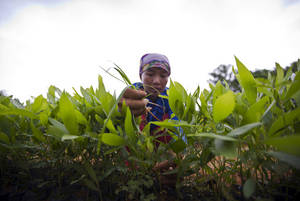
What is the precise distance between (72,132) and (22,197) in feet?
0.83

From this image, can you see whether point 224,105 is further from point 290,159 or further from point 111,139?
point 111,139

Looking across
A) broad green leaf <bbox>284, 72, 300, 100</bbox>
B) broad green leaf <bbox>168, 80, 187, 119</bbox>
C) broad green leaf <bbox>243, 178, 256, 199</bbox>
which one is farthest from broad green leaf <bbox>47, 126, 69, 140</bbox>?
broad green leaf <bbox>284, 72, 300, 100</bbox>

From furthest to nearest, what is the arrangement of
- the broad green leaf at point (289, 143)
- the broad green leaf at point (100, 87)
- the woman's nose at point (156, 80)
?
the woman's nose at point (156, 80) → the broad green leaf at point (100, 87) → the broad green leaf at point (289, 143)

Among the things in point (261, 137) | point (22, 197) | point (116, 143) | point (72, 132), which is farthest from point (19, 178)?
point (261, 137)

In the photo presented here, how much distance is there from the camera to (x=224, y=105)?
1.13 ft

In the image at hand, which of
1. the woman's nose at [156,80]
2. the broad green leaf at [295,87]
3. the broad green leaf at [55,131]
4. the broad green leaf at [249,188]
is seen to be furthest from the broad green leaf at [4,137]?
the woman's nose at [156,80]

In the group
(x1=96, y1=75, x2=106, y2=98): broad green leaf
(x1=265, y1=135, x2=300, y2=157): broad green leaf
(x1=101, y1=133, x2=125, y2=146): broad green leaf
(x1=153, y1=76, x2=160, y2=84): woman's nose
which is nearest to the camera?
(x1=265, y1=135, x2=300, y2=157): broad green leaf

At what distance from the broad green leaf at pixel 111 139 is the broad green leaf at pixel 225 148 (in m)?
0.22

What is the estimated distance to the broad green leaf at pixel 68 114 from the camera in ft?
1.35

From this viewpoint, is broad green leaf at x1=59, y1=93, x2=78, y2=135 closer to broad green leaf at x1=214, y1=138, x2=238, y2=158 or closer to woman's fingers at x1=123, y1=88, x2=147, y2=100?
woman's fingers at x1=123, y1=88, x2=147, y2=100

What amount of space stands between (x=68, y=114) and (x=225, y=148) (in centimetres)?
38

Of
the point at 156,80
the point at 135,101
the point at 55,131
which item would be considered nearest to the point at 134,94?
the point at 135,101

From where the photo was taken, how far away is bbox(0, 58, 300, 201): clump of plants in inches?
13.7

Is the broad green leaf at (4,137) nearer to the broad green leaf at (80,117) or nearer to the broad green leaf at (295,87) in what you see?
the broad green leaf at (80,117)
